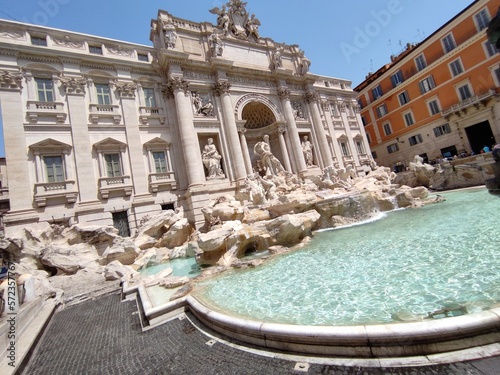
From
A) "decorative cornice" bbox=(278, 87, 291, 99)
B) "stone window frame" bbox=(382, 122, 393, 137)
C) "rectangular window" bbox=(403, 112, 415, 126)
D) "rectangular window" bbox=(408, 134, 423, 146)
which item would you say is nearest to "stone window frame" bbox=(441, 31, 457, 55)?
"rectangular window" bbox=(403, 112, 415, 126)

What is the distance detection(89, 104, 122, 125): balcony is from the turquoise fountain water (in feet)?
39.1

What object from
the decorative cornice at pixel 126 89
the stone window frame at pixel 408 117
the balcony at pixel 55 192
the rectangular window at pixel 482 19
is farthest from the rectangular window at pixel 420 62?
the balcony at pixel 55 192

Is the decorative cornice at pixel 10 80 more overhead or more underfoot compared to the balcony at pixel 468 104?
more overhead

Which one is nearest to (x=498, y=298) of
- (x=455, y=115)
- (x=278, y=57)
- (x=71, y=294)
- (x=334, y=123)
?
(x=71, y=294)

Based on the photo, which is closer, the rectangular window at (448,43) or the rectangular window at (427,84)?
the rectangular window at (448,43)

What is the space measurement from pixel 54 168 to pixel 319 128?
18.5m

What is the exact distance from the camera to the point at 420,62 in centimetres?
2311

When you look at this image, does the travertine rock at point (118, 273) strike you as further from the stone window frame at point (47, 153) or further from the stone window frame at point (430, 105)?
the stone window frame at point (430, 105)

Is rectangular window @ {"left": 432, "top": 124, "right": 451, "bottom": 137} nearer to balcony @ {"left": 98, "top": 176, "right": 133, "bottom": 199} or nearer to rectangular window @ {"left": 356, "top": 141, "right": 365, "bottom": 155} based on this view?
rectangular window @ {"left": 356, "top": 141, "right": 365, "bottom": 155}

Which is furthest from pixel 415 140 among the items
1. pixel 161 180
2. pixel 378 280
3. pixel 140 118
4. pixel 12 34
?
pixel 12 34

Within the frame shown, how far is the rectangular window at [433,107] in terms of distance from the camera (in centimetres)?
2225

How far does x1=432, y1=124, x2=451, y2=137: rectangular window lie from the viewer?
21.8 meters

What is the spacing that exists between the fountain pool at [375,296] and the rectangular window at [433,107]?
20.1 metres

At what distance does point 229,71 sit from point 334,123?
39.6ft
